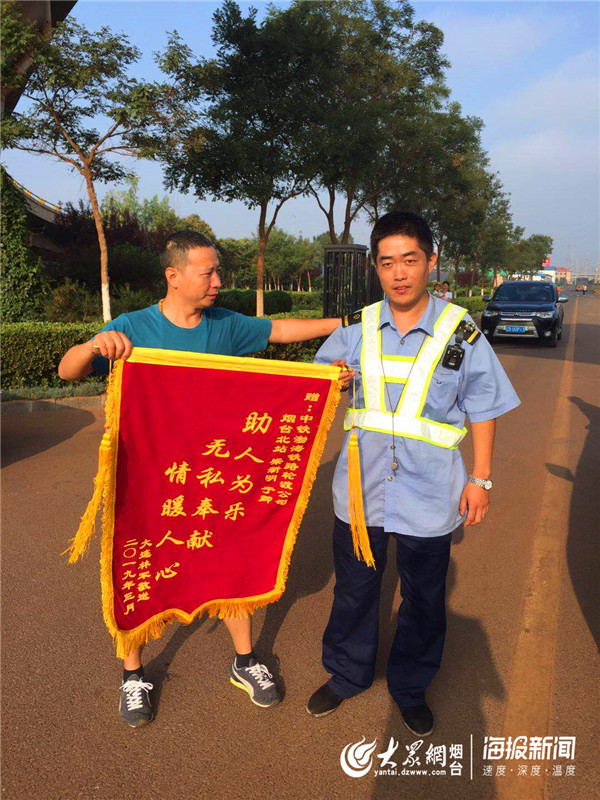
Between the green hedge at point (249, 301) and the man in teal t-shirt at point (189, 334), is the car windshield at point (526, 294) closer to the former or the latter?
the green hedge at point (249, 301)

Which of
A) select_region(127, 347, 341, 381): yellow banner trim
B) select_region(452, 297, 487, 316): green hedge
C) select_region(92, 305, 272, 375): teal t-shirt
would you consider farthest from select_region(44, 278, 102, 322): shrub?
select_region(452, 297, 487, 316): green hedge

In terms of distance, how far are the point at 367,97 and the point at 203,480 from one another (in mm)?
18349

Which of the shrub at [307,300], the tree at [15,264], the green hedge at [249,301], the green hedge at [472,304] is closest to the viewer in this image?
the tree at [15,264]

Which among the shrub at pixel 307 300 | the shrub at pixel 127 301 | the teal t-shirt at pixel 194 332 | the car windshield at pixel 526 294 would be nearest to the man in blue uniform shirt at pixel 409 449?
the teal t-shirt at pixel 194 332

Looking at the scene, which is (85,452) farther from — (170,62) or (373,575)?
(170,62)

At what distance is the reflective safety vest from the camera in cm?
223

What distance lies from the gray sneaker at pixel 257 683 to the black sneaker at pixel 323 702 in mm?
166

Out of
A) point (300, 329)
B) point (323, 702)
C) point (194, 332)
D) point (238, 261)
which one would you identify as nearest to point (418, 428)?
point (300, 329)

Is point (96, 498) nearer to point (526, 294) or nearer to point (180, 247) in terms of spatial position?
point (180, 247)

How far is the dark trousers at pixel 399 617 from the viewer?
2.37 meters

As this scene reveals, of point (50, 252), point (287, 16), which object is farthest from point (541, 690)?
point (50, 252)

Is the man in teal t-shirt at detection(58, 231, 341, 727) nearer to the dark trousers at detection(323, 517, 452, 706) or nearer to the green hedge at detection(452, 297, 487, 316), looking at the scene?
the dark trousers at detection(323, 517, 452, 706)

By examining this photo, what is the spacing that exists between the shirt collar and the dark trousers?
32.8 inches

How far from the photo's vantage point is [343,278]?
13.0m
